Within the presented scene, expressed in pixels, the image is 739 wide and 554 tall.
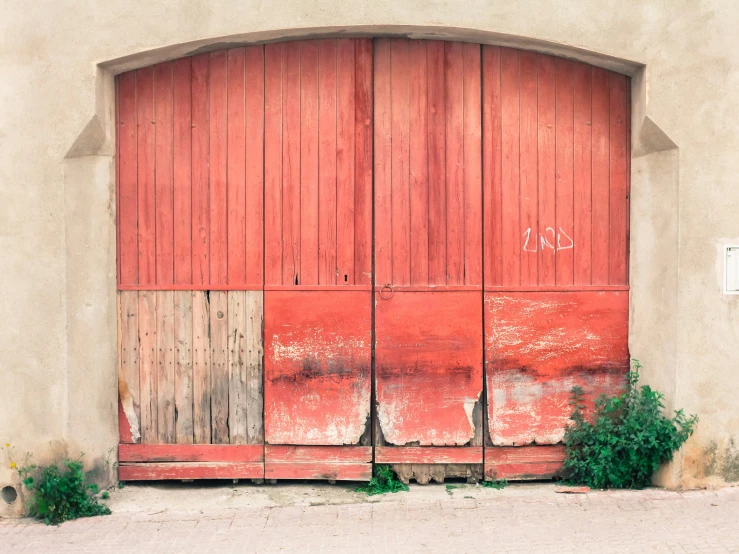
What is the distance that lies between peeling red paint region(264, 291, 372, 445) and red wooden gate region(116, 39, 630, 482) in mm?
14

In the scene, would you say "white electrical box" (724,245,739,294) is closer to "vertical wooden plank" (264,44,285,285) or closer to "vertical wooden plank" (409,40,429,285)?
"vertical wooden plank" (409,40,429,285)

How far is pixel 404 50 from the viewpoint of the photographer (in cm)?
522

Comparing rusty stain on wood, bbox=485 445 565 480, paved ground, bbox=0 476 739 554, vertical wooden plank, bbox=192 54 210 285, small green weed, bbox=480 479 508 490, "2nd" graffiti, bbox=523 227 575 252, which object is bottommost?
paved ground, bbox=0 476 739 554

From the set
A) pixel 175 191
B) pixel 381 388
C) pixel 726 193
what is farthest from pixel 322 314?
pixel 726 193

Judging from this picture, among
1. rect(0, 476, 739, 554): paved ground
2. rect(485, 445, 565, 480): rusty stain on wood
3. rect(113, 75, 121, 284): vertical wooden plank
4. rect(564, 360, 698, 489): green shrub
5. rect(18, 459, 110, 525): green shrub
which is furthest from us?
rect(485, 445, 565, 480): rusty stain on wood

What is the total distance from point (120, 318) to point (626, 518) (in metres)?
3.62

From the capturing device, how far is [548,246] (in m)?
5.27

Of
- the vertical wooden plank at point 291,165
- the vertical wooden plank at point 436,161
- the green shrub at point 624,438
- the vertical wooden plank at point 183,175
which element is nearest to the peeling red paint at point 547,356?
the green shrub at point 624,438

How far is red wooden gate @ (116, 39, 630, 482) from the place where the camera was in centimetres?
521

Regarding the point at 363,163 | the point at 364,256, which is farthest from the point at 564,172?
the point at 364,256

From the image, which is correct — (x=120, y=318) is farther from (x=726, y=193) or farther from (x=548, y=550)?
(x=726, y=193)

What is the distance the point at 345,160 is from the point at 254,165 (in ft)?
2.09

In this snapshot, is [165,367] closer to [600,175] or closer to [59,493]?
[59,493]

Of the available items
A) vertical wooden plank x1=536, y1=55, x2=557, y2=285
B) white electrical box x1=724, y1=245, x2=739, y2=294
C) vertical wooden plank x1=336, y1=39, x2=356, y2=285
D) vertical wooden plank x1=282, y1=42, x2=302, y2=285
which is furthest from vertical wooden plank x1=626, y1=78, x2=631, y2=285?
vertical wooden plank x1=282, y1=42, x2=302, y2=285
